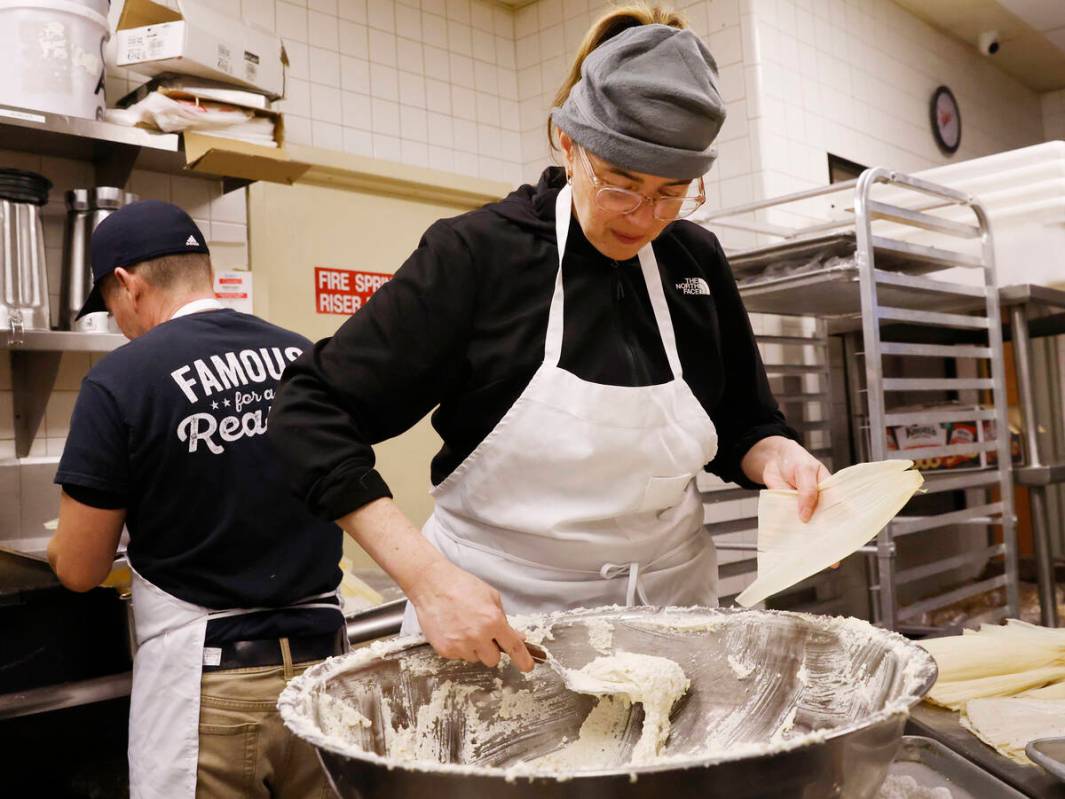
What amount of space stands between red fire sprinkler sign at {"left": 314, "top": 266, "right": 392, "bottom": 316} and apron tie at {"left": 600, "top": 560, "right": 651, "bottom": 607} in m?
2.21

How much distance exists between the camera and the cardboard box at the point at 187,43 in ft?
7.83

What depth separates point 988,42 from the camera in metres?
4.61

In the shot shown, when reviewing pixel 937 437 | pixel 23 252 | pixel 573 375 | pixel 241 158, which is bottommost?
pixel 937 437

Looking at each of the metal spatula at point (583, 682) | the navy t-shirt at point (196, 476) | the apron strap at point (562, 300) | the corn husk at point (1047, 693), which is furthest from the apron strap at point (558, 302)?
the corn husk at point (1047, 693)

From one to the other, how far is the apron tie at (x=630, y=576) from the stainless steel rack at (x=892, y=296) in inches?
51.7

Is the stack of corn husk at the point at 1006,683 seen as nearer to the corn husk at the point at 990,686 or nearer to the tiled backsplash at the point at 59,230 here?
the corn husk at the point at 990,686

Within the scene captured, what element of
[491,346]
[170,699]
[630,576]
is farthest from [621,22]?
[170,699]

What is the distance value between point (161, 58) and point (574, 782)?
236 cm

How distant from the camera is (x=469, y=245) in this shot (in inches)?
46.2

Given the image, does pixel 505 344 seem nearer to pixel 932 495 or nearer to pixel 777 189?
pixel 777 189

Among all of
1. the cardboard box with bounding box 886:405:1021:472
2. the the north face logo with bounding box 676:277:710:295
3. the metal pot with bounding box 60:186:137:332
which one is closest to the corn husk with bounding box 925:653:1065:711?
the the north face logo with bounding box 676:277:710:295

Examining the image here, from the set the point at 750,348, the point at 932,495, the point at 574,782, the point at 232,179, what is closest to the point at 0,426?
the point at 232,179

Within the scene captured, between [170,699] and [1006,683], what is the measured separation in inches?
51.5

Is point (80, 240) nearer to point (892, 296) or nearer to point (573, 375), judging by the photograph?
point (573, 375)
